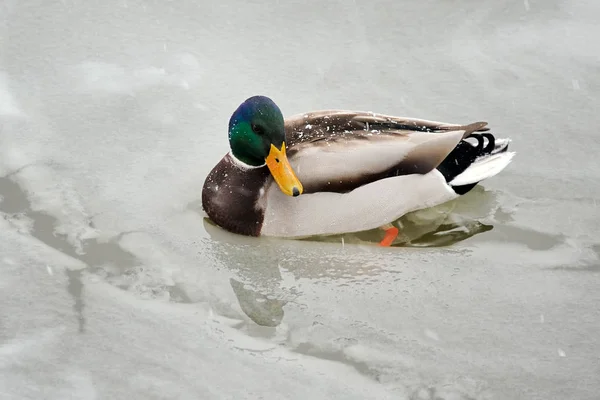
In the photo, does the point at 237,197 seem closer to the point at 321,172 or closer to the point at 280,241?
the point at 280,241

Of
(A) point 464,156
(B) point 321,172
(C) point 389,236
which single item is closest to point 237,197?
(B) point 321,172

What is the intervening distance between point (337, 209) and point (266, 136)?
1.67 ft

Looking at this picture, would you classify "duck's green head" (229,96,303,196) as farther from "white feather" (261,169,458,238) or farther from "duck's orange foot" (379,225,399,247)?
"duck's orange foot" (379,225,399,247)

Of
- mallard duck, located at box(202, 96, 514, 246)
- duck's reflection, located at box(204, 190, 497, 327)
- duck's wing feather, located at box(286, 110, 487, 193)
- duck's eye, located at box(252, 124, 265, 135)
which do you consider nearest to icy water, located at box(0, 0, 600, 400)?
duck's reflection, located at box(204, 190, 497, 327)

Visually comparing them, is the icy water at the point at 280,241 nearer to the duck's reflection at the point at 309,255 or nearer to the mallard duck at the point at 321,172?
the duck's reflection at the point at 309,255

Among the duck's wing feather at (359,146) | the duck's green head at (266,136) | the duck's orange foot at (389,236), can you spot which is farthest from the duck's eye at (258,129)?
the duck's orange foot at (389,236)

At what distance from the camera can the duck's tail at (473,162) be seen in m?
4.69

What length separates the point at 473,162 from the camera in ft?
15.6

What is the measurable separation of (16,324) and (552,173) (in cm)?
292

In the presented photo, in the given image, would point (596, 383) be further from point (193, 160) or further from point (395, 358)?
point (193, 160)

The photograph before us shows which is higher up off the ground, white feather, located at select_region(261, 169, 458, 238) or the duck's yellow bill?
the duck's yellow bill

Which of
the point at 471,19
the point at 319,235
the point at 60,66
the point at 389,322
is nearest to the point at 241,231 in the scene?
the point at 319,235

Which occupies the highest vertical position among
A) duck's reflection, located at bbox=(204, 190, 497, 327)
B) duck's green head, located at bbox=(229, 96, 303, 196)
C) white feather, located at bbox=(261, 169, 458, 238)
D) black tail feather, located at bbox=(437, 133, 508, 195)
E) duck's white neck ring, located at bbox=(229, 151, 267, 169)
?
duck's green head, located at bbox=(229, 96, 303, 196)

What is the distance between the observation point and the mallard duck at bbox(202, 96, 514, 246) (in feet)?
14.3
